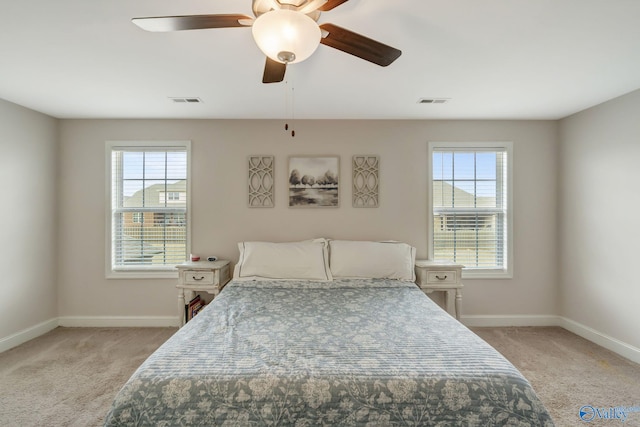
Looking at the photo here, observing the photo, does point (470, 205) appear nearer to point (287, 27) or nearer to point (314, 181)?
point (314, 181)

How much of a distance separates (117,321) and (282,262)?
2130mm

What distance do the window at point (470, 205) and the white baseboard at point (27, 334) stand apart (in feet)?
14.6

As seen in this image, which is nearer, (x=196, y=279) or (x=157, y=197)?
(x=196, y=279)

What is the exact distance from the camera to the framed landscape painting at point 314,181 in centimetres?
325

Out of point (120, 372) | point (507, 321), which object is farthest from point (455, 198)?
point (120, 372)

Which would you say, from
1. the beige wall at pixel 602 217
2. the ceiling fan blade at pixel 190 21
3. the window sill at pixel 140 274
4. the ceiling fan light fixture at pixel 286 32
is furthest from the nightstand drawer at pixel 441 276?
the window sill at pixel 140 274

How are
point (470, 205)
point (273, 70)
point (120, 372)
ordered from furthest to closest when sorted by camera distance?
point (470, 205) < point (120, 372) < point (273, 70)

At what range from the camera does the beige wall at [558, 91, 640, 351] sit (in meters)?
2.57

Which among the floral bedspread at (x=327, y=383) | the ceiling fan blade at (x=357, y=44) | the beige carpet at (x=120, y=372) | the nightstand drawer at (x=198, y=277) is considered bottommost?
the beige carpet at (x=120, y=372)

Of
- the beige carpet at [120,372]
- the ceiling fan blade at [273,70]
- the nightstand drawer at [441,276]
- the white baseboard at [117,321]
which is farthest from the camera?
the white baseboard at [117,321]

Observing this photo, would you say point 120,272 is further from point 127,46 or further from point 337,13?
point 337,13

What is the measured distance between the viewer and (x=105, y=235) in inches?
128

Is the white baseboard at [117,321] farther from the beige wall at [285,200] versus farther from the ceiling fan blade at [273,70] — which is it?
the ceiling fan blade at [273,70]

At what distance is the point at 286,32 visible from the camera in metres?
1.07
